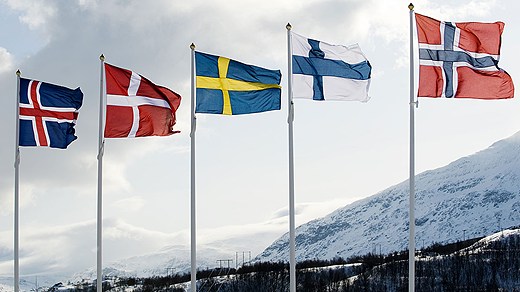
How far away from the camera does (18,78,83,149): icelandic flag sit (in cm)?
3797

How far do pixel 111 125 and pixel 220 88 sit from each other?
435cm

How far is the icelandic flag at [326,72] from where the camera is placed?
37031 mm

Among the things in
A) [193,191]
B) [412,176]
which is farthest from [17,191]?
[412,176]

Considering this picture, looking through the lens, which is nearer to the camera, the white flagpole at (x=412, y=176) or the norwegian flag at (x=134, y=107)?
the white flagpole at (x=412, y=176)

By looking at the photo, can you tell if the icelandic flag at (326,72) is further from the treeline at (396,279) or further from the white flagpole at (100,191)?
the treeline at (396,279)

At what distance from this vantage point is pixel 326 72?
122ft

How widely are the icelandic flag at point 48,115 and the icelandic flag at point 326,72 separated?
8802 mm

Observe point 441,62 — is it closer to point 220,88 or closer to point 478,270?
point 220,88

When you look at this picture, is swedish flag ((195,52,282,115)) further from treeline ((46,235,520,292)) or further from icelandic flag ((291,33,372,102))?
treeline ((46,235,520,292))

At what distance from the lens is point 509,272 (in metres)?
188

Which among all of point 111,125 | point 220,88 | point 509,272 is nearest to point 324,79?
point 220,88

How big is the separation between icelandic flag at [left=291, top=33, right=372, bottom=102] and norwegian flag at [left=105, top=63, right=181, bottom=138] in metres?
5.09

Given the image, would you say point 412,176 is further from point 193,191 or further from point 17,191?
point 17,191

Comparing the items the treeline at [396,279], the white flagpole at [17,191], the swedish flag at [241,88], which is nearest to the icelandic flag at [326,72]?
the swedish flag at [241,88]
